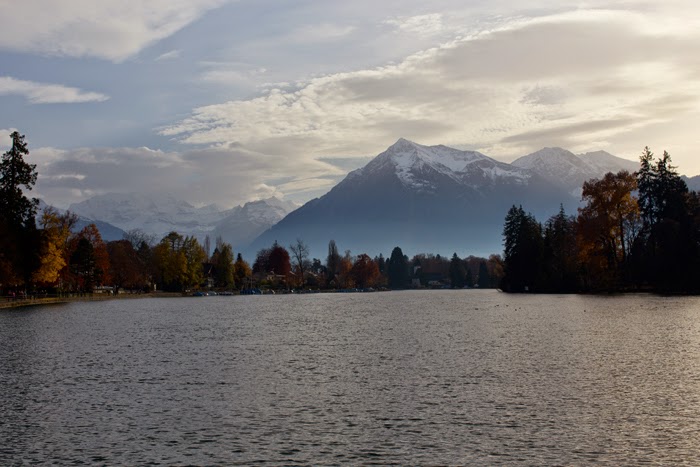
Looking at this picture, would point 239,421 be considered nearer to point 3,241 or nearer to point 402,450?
point 402,450

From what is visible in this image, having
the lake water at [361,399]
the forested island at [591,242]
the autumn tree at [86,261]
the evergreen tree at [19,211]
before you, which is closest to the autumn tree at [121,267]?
the autumn tree at [86,261]

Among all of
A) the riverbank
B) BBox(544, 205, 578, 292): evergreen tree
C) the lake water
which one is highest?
BBox(544, 205, 578, 292): evergreen tree

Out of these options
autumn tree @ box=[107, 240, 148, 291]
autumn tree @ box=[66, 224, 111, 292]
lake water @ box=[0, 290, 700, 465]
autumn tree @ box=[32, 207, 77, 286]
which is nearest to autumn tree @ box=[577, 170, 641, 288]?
lake water @ box=[0, 290, 700, 465]

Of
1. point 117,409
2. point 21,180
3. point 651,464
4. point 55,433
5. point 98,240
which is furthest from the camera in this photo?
point 98,240

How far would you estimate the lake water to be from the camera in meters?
20.8

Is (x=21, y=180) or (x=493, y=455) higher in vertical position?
(x=21, y=180)

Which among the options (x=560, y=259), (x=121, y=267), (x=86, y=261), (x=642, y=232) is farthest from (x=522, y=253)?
(x=121, y=267)

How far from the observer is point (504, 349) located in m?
44.4

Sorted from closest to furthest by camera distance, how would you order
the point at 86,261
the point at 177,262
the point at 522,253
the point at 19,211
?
the point at 19,211
the point at 86,261
the point at 522,253
the point at 177,262

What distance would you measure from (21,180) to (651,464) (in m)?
109

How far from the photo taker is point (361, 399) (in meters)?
28.7

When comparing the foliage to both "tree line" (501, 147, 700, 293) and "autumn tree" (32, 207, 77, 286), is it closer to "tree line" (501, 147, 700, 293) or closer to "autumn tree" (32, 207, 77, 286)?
"autumn tree" (32, 207, 77, 286)

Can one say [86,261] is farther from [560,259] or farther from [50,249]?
[560,259]

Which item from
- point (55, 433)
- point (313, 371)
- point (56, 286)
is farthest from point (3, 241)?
point (55, 433)
